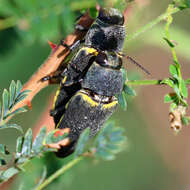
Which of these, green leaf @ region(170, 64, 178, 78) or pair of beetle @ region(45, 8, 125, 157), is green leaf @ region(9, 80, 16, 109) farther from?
green leaf @ region(170, 64, 178, 78)

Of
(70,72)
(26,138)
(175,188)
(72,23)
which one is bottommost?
(175,188)

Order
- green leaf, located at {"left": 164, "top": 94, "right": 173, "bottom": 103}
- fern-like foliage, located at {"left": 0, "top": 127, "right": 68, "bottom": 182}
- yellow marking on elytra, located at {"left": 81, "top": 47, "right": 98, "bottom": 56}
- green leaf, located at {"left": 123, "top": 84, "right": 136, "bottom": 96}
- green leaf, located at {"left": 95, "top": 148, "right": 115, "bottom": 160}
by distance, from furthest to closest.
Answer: yellow marking on elytra, located at {"left": 81, "top": 47, "right": 98, "bottom": 56} → green leaf, located at {"left": 123, "top": 84, "right": 136, "bottom": 96} → green leaf, located at {"left": 164, "top": 94, "right": 173, "bottom": 103} → green leaf, located at {"left": 95, "top": 148, "right": 115, "bottom": 160} → fern-like foliage, located at {"left": 0, "top": 127, "right": 68, "bottom": 182}

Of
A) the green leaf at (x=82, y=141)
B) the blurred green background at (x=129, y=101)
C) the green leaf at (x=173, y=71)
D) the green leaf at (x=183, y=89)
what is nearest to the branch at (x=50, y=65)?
the blurred green background at (x=129, y=101)

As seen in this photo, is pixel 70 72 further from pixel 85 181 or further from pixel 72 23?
pixel 85 181

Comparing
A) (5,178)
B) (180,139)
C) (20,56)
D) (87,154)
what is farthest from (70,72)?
(180,139)

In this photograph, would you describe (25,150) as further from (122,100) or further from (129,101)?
(129,101)

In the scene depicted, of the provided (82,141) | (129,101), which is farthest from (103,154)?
(129,101)

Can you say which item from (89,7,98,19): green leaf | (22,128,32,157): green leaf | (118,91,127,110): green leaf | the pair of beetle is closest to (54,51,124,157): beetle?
the pair of beetle
